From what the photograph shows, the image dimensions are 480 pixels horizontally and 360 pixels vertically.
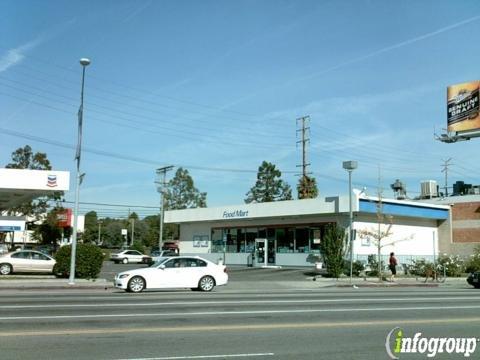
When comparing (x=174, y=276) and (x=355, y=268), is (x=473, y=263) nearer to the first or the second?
(x=355, y=268)

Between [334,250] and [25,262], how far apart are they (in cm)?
1763

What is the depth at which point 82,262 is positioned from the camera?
29078 mm

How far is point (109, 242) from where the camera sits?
124 m

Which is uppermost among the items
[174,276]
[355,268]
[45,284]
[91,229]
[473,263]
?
[91,229]

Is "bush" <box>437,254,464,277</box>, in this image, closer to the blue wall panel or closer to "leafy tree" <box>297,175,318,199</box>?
the blue wall panel

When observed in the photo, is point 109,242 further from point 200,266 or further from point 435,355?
point 435,355

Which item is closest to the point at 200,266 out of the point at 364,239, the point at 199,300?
the point at 199,300

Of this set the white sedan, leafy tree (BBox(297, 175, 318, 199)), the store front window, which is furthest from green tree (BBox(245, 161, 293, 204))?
the white sedan

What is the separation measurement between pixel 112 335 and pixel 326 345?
385 centimetres

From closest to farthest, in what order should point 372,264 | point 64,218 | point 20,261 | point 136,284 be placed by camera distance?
point 136,284
point 20,261
point 372,264
point 64,218

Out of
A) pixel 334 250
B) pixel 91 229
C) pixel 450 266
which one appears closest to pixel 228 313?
pixel 334 250

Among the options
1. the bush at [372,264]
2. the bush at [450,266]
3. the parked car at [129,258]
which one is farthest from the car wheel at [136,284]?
the parked car at [129,258]

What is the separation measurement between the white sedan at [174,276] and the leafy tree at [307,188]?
44163 millimetres
